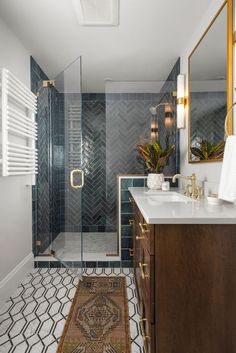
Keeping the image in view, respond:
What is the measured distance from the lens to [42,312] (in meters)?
1.91

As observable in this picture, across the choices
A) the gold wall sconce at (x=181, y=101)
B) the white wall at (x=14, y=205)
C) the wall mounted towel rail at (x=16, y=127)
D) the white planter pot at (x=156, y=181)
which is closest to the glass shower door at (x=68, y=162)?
the wall mounted towel rail at (x=16, y=127)

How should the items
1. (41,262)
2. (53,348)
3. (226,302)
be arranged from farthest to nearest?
(41,262)
(53,348)
(226,302)

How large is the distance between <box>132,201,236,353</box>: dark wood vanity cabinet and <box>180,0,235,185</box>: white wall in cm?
76

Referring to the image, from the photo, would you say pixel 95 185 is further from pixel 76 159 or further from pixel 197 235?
pixel 197 235

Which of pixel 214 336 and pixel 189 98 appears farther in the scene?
pixel 189 98

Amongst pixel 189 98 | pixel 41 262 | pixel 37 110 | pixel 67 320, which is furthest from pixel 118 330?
pixel 37 110

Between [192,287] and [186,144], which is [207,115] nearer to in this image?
[186,144]

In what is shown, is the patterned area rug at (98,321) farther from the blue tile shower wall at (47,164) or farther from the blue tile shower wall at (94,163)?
the blue tile shower wall at (94,163)

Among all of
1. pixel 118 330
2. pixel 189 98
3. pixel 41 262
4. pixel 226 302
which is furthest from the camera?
pixel 41 262

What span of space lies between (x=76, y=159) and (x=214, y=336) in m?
1.76

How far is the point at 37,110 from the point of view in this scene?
9.21ft

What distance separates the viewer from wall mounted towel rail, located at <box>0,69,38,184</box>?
195cm

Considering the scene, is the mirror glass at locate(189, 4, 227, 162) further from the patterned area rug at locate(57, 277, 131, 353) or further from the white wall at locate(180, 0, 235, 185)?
the patterned area rug at locate(57, 277, 131, 353)

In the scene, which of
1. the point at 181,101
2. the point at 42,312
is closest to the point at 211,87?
the point at 181,101
